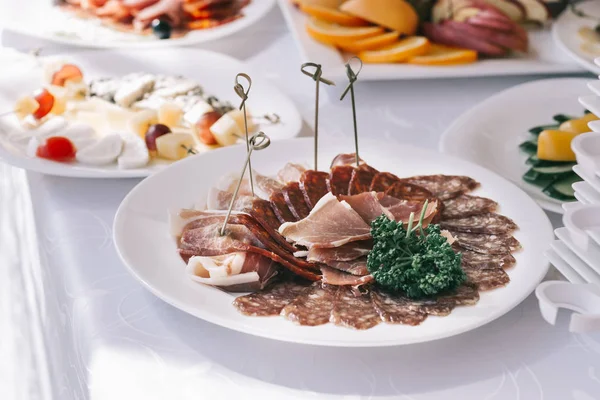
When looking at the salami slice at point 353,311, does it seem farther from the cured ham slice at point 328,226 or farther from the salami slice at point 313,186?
the salami slice at point 313,186

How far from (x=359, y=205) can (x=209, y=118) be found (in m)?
0.65

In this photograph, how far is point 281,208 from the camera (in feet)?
4.70

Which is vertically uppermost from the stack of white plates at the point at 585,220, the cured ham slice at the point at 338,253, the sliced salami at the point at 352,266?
the stack of white plates at the point at 585,220

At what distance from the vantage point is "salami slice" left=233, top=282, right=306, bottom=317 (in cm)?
121

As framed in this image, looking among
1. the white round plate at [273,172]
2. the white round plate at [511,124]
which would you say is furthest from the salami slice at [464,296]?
the white round plate at [511,124]

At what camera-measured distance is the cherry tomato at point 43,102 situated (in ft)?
6.42

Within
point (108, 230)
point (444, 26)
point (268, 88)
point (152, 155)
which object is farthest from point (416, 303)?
point (444, 26)

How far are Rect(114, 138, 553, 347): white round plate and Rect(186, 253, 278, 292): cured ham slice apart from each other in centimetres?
2

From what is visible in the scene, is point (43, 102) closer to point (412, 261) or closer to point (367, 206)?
point (367, 206)

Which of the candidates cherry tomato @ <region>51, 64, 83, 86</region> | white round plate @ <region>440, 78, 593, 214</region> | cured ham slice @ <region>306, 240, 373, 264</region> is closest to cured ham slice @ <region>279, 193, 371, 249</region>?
cured ham slice @ <region>306, 240, 373, 264</region>

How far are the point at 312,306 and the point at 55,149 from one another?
32.3 inches

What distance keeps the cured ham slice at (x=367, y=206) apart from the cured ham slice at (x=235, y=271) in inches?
7.1

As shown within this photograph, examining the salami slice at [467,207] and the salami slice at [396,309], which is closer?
the salami slice at [396,309]

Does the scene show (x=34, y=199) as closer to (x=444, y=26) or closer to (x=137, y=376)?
(x=137, y=376)
